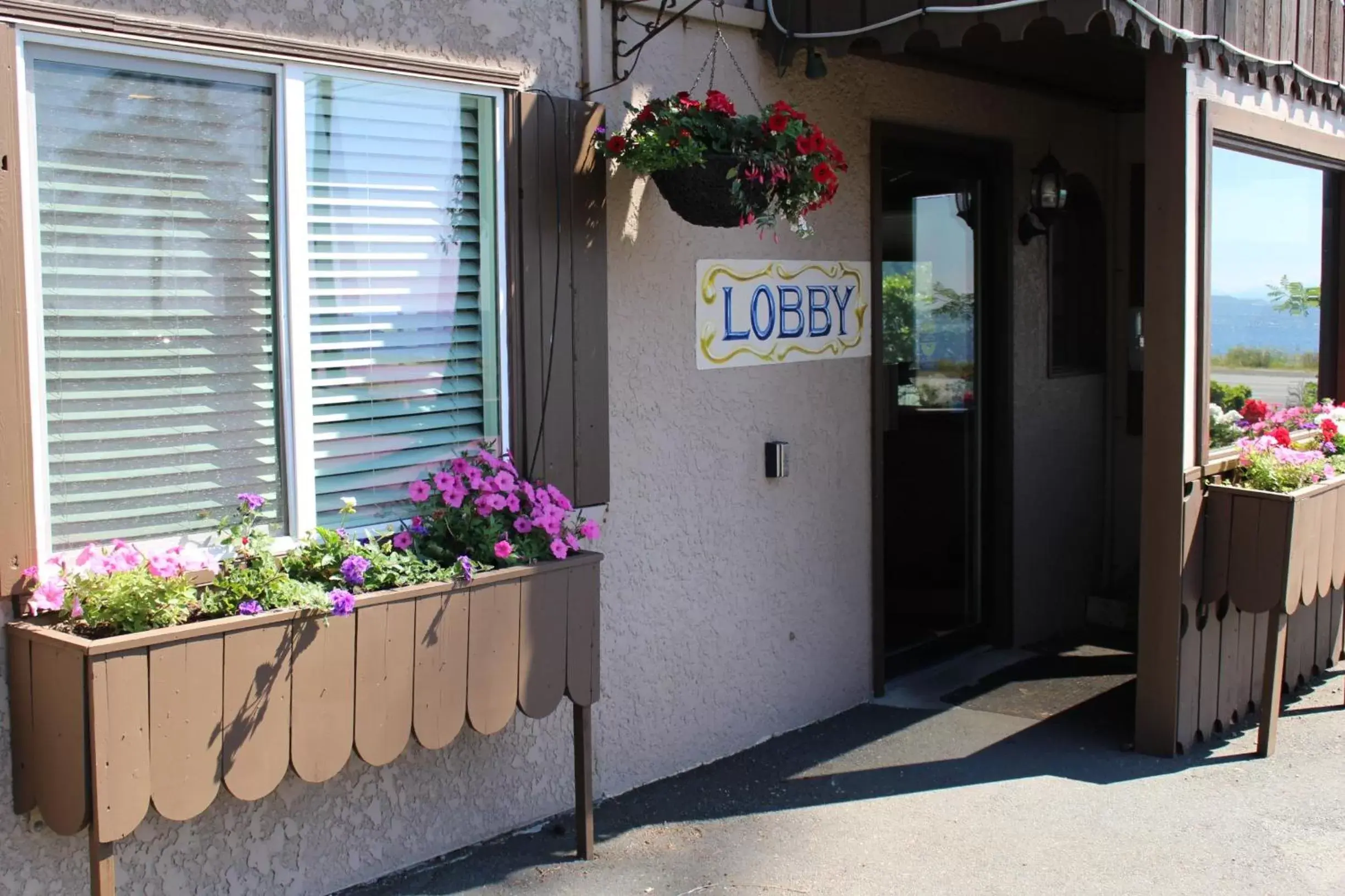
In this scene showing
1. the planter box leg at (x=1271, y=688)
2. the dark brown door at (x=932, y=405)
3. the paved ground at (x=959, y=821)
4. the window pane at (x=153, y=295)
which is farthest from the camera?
the dark brown door at (x=932, y=405)

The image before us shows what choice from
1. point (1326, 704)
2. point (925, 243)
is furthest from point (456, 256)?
point (1326, 704)

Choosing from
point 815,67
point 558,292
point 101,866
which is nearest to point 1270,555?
point 815,67

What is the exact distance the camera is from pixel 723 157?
14.0ft

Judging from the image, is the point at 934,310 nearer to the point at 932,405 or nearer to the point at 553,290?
the point at 932,405

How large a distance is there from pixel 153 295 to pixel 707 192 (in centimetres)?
172

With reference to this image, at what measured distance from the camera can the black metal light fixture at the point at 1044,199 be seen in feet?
21.9

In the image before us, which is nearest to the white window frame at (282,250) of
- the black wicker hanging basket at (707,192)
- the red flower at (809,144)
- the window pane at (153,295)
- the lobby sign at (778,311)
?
the window pane at (153,295)

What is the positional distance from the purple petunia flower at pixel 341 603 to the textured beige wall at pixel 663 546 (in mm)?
697

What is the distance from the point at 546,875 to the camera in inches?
161

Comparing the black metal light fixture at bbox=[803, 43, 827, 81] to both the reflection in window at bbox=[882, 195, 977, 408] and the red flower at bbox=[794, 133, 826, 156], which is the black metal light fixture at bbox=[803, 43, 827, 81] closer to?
the red flower at bbox=[794, 133, 826, 156]

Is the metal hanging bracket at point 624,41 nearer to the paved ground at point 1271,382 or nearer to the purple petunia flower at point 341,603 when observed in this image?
the purple petunia flower at point 341,603

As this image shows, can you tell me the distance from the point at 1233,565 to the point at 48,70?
173 inches

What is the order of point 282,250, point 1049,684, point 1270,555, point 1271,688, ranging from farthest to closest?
point 1049,684 → point 1271,688 → point 1270,555 → point 282,250

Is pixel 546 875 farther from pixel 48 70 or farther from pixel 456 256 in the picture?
pixel 48 70
